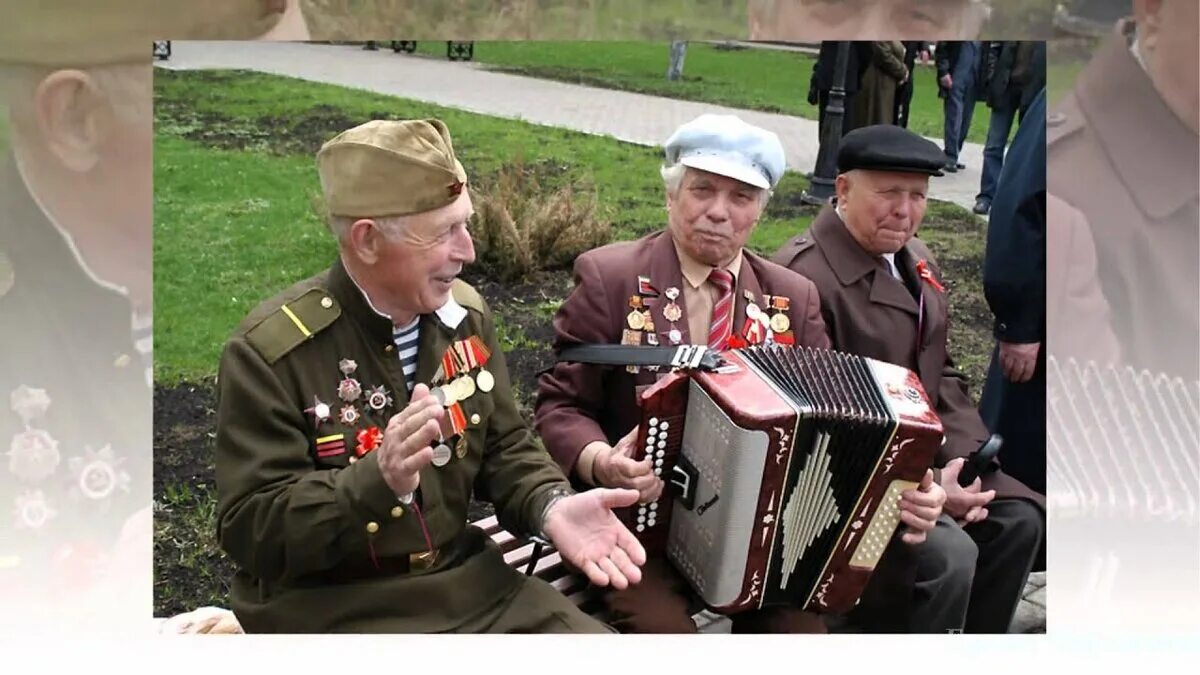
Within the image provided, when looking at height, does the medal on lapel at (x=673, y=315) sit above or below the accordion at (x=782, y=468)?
above

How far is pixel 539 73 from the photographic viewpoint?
362cm

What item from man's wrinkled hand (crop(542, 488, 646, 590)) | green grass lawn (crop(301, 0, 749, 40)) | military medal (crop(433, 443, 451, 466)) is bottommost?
man's wrinkled hand (crop(542, 488, 646, 590))

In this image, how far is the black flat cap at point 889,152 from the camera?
3.43 meters

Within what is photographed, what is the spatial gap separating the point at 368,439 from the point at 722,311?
3.20ft

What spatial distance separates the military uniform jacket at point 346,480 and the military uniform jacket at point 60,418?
0.61 m

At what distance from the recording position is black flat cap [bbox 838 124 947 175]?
11.3 ft

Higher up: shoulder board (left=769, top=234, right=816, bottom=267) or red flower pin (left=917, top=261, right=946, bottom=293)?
shoulder board (left=769, top=234, right=816, bottom=267)

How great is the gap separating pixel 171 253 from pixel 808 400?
71.5 inches

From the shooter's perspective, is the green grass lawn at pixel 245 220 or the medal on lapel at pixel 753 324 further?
the green grass lawn at pixel 245 220

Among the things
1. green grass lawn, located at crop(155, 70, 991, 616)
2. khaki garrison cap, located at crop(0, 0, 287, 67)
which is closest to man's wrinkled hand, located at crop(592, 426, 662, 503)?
green grass lawn, located at crop(155, 70, 991, 616)

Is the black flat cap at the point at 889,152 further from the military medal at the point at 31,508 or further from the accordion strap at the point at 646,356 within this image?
the military medal at the point at 31,508

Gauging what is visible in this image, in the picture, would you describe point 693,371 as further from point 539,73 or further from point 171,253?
point 171,253

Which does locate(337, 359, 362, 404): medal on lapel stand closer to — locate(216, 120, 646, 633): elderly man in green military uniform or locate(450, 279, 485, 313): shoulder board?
locate(216, 120, 646, 633): elderly man in green military uniform

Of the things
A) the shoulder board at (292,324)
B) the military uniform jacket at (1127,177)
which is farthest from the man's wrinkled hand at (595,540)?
the military uniform jacket at (1127,177)
